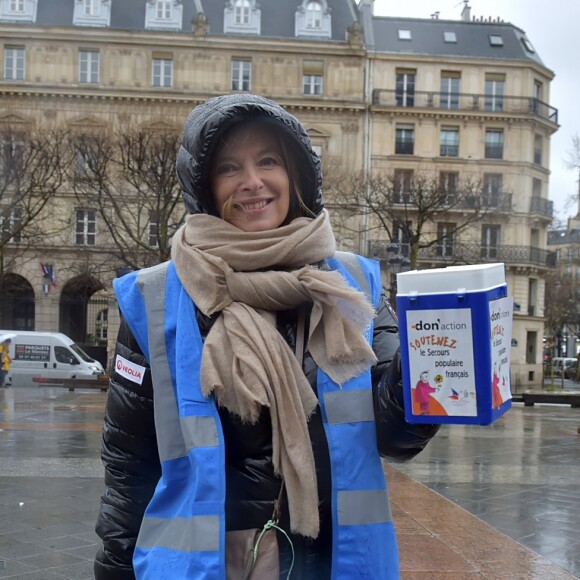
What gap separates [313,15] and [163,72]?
846 centimetres

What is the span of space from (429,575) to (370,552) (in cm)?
327

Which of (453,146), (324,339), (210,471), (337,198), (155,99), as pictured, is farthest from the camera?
(453,146)

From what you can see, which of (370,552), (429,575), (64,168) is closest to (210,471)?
(370,552)

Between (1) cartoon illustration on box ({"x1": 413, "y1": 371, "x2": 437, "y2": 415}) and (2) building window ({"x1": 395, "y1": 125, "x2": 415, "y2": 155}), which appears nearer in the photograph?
(1) cartoon illustration on box ({"x1": 413, "y1": 371, "x2": 437, "y2": 415})

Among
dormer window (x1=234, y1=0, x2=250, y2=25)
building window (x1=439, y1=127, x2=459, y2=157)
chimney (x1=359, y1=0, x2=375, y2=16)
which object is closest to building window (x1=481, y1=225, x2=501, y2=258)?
building window (x1=439, y1=127, x2=459, y2=157)

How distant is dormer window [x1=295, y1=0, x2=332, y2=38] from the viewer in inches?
1558

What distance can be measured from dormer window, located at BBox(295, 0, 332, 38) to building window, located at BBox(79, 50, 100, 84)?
10219 millimetres

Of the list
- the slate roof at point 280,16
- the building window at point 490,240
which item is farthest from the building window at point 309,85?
the building window at point 490,240

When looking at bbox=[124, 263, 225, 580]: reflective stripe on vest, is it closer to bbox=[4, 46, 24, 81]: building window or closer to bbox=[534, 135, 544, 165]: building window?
bbox=[4, 46, 24, 81]: building window

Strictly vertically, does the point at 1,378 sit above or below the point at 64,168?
below

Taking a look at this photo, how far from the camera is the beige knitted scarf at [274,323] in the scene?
1683mm

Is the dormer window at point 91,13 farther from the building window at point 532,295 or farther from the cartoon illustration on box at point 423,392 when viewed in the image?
the cartoon illustration on box at point 423,392

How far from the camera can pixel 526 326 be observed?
42844 mm

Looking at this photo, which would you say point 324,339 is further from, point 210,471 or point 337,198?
point 337,198
